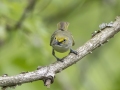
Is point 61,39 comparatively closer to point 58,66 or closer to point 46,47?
point 58,66

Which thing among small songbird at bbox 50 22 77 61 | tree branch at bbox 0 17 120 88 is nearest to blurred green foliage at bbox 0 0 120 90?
small songbird at bbox 50 22 77 61

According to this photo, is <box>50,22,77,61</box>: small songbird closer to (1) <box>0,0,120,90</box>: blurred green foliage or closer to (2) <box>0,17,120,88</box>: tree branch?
(2) <box>0,17,120,88</box>: tree branch

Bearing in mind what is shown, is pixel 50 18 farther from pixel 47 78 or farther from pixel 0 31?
pixel 47 78

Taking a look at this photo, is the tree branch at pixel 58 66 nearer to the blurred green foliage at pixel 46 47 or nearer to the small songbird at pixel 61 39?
the small songbird at pixel 61 39

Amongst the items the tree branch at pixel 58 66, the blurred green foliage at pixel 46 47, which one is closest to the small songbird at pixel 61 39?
the tree branch at pixel 58 66

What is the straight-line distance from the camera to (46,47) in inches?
168

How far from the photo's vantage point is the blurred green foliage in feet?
14.1

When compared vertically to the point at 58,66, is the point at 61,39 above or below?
above

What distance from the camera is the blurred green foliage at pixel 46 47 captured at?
4305mm

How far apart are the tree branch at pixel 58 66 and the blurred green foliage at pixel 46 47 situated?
1.17 metres

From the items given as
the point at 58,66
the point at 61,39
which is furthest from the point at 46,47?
the point at 58,66

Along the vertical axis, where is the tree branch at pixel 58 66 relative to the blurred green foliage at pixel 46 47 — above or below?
below

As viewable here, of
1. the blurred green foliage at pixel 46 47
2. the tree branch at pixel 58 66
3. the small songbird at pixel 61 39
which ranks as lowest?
the tree branch at pixel 58 66

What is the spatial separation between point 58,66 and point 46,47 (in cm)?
146
